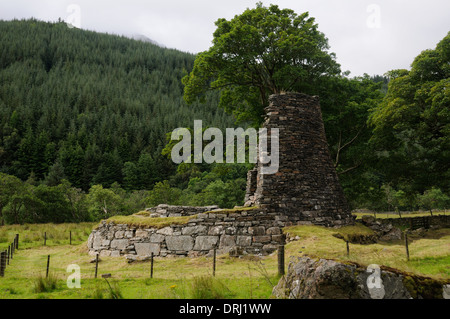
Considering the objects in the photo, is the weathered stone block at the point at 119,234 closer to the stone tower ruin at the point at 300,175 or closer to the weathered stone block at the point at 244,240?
the weathered stone block at the point at 244,240

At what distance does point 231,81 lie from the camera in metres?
20.5

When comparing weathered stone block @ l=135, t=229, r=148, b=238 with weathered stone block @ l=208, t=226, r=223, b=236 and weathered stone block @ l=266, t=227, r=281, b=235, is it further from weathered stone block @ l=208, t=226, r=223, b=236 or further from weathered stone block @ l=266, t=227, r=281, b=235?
weathered stone block @ l=266, t=227, r=281, b=235

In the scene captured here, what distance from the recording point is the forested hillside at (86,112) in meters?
78.0

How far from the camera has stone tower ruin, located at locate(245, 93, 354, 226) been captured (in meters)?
13.8

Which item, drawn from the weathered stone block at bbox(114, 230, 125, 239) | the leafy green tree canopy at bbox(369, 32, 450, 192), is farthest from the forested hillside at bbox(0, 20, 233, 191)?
the leafy green tree canopy at bbox(369, 32, 450, 192)

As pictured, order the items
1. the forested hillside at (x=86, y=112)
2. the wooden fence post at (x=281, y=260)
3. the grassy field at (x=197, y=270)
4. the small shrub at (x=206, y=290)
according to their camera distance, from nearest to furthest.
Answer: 1. the small shrub at (x=206, y=290)
2. the grassy field at (x=197, y=270)
3. the wooden fence post at (x=281, y=260)
4. the forested hillside at (x=86, y=112)

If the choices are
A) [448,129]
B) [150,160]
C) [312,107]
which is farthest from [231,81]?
[150,160]

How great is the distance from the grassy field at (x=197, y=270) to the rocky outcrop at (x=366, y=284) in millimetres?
367

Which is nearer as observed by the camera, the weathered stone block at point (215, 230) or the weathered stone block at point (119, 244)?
the weathered stone block at point (215, 230)

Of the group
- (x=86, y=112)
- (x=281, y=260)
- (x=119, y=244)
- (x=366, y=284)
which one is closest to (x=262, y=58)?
(x=119, y=244)

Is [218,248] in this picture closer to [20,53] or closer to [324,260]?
[324,260]

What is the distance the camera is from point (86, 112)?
369ft

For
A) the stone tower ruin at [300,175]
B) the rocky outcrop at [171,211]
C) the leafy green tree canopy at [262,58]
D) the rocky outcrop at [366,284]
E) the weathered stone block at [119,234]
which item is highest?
the leafy green tree canopy at [262,58]

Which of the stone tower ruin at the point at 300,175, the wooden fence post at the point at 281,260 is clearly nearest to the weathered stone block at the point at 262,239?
the stone tower ruin at the point at 300,175
